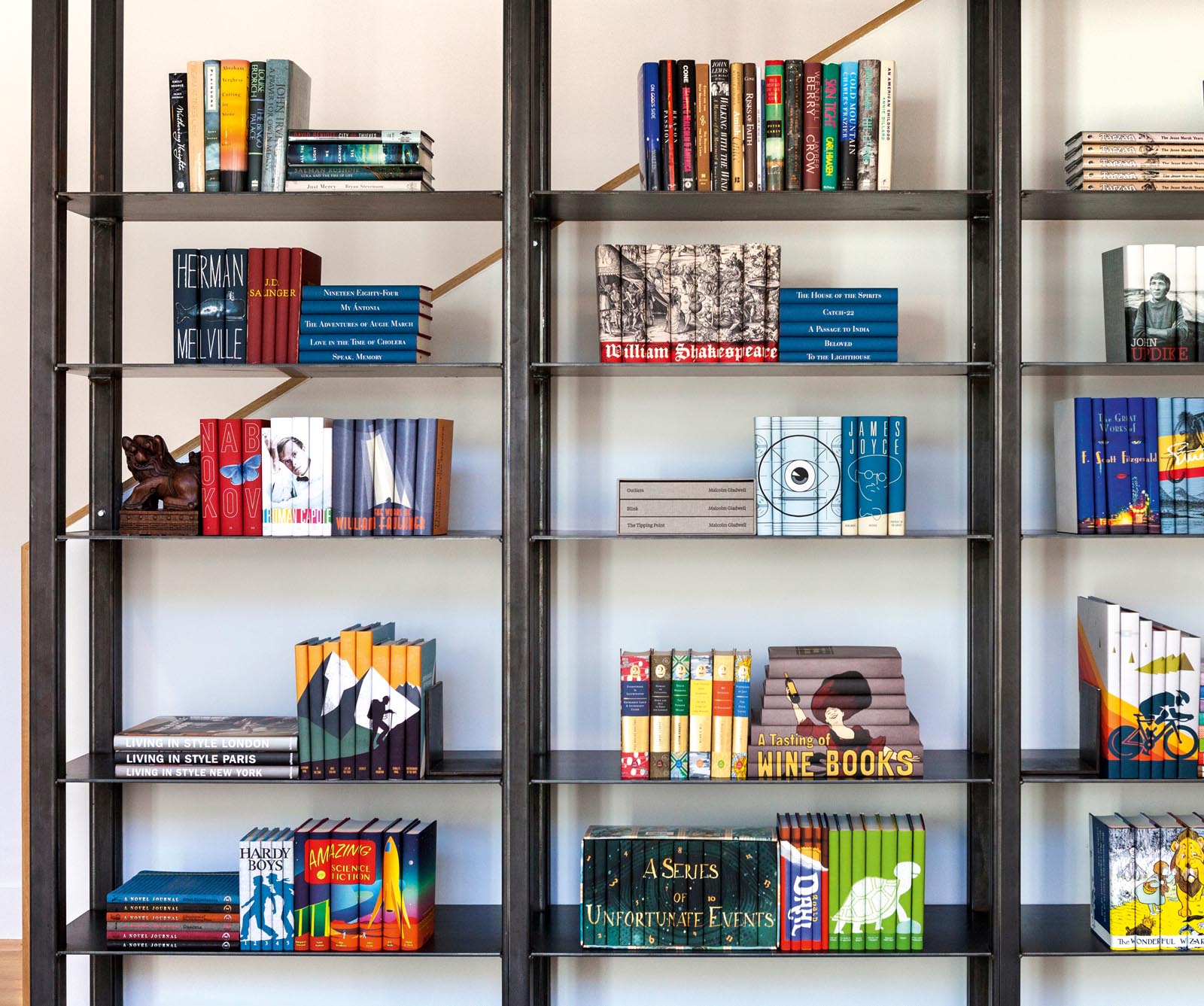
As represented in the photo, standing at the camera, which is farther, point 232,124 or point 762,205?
point 762,205

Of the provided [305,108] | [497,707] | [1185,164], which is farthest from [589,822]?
[1185,164]

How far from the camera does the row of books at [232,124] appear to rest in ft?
7.89

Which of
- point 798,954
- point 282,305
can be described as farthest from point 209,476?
point 798,954

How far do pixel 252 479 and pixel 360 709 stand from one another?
0.57m

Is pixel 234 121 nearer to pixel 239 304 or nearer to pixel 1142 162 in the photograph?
pixel 239 304

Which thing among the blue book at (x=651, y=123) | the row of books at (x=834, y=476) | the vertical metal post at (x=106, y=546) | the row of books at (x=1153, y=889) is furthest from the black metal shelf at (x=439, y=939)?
the blue book at (x=651, y=123)

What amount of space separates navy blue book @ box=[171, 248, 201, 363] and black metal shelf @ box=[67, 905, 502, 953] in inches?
52.5

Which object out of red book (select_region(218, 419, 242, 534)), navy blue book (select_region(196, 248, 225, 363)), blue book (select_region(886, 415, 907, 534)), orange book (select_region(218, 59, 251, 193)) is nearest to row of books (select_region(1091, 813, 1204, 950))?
blue book (select_region(886, 415, 907, 534))

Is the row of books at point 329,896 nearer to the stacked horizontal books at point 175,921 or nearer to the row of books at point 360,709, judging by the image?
the stacked horizontal books at point 175,921

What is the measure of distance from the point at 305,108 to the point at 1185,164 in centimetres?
199

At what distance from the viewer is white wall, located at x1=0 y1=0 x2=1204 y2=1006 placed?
2.71m

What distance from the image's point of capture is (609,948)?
94.8 inches

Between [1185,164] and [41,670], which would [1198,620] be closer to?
[1185,164]

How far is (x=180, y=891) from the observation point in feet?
8.24
